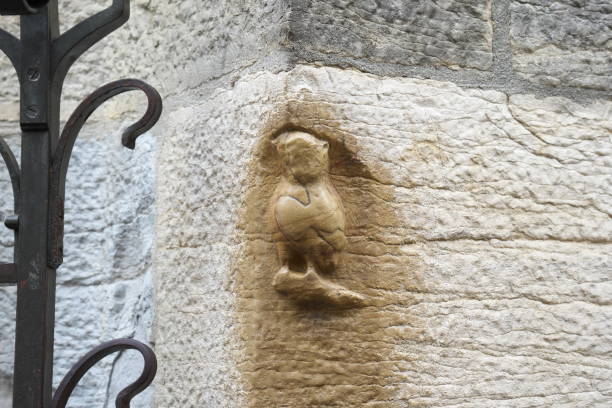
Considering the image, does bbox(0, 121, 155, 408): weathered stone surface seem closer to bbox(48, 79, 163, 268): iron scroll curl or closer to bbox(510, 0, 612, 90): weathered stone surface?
bbox(48, 79, 163, 268): iron scroll curl

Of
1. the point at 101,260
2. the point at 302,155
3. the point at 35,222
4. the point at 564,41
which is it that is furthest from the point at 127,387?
the point at 564,41

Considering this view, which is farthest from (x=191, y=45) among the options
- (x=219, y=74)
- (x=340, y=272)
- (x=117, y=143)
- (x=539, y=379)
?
(x=539, y=379)

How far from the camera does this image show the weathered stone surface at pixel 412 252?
3.78 ft

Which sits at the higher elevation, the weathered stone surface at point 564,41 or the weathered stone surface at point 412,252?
the weathered stone surface at point 564,41

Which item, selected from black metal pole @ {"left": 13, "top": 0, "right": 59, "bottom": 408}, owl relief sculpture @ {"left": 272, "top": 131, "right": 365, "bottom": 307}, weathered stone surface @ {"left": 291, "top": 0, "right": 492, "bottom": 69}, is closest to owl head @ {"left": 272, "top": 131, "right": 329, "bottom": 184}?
owl relief sculpture @ {"left": 272, "top": 131, "right": 365, "bottom": 307}

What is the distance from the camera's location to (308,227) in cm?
113

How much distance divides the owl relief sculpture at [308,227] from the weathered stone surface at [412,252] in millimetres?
21

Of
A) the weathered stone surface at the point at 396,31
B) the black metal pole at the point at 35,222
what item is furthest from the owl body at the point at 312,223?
the black metal pole at the point at 35,222

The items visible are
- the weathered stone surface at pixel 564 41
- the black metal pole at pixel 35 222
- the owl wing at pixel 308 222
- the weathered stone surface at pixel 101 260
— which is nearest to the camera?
the black metal pole at pixel 35 222

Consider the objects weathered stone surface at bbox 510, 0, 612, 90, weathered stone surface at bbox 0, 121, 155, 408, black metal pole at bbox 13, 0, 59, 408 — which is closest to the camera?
black metal pole at bbox 13, 0, 59, 408

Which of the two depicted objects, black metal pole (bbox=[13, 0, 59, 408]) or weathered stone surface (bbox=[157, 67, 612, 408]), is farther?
weathered stone surface (bbox=[157, 67, 612, 408])

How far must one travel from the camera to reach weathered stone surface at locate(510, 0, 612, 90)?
50.9 inches

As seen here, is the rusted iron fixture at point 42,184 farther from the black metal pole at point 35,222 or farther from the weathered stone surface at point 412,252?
the weathered stone surface at point 412,252

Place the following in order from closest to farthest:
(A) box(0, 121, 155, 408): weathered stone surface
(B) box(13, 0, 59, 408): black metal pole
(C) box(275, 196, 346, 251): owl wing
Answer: (B) box(13, 0, 59, 408): black metal pole
(C) box(275, 196, 346, 251): owl wing
(A) box(0, 121, 155, 408): weathered stone surface
